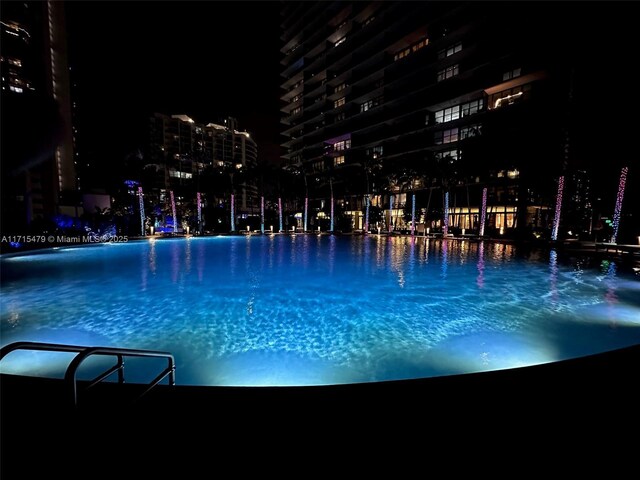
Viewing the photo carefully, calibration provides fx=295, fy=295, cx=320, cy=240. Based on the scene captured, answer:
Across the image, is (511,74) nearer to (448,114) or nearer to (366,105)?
(448,114)

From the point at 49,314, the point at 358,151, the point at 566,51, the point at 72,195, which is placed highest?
the point at 566,51

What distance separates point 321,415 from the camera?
2.50m

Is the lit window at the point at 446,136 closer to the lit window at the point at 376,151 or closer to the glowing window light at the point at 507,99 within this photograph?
the glowing window light at the point at 507,99

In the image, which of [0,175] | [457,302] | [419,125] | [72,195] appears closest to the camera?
[457,302]

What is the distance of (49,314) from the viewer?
8508mm

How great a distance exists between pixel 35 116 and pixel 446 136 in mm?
46837

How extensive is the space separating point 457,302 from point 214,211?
46.0 metres

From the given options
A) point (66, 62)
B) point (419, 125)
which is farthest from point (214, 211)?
point (419, 125)

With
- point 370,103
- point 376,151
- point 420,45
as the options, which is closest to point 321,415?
point 376,151

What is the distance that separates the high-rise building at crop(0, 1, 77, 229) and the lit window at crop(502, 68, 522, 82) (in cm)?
4900

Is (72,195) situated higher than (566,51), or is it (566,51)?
(566,51)

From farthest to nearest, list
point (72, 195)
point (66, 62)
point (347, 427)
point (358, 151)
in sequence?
point (358, 151), point (66, 62), point (72, 195), point (347, 427)

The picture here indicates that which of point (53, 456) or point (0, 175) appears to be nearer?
point (53, 456)

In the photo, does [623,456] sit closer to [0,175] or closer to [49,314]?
[49,314]
